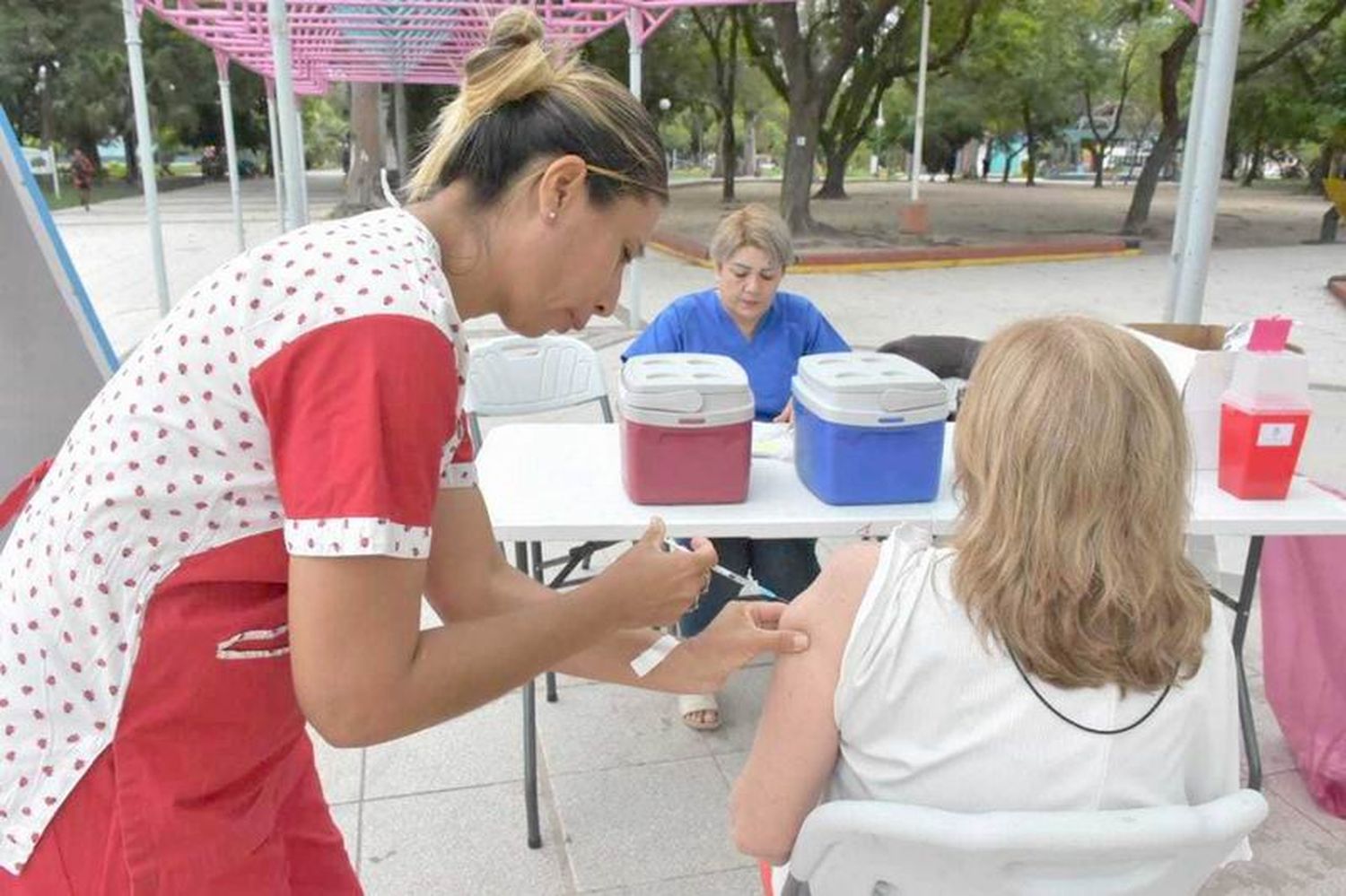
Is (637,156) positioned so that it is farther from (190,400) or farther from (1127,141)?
(1127,141)

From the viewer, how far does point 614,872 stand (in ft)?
7.11

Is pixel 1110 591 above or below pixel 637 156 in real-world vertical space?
below

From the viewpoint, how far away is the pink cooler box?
203cm

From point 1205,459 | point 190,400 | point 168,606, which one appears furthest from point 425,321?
point 1205,459

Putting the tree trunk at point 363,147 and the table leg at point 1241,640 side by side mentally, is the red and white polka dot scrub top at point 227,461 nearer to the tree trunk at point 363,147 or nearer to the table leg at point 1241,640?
the table leg at point 1241,640

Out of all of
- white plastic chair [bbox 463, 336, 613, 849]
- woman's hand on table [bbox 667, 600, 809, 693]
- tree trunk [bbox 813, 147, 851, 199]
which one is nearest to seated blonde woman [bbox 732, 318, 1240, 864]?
woman's hand on table [bbox 667, 600, 809, 693]

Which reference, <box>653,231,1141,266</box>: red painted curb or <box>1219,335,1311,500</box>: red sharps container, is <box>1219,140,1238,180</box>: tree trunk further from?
<box>1219,335,1311,500</box>: red sharps container

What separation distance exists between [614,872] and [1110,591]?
142cm

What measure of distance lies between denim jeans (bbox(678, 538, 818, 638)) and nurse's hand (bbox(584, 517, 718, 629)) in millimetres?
1766

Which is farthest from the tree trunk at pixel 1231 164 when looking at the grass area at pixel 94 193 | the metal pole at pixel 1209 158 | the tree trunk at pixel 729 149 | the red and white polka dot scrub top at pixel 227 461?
the red and white polka dot scrub top at pixel 227 461

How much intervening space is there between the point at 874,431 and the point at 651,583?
1148mm

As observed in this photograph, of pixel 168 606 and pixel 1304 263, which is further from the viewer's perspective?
pixel 1304 263

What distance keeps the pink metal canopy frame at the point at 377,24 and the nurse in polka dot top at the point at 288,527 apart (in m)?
4.07

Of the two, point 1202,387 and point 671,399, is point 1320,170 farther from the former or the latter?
point 671,399
